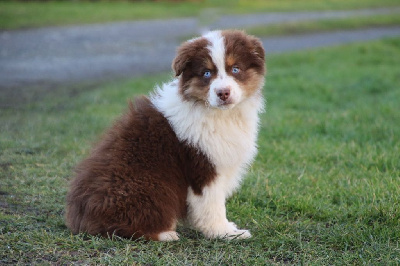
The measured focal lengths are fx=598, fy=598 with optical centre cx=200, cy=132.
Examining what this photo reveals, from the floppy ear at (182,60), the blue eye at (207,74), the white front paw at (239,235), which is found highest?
the floppy ear at (182,60)

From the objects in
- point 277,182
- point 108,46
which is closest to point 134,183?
point 277,182

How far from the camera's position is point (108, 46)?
16859mm

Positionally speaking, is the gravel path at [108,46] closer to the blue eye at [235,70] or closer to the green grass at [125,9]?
the green grass at [125,9]

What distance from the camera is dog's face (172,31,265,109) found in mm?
4633

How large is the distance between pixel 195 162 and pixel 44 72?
9245 mm

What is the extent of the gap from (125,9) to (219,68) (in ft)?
65.3

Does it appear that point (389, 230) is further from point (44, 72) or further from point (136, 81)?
point (44, 72)

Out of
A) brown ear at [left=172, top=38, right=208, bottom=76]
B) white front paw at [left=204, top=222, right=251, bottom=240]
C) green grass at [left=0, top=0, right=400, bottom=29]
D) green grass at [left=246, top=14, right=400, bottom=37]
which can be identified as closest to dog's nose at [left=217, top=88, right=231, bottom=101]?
brown ear at [left=172, top=38, right=208, bottom=76]

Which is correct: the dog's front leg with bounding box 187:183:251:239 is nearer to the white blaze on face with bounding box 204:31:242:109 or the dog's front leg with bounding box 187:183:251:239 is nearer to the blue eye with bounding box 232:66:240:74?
the white blaze on face with bounding box 204:31:242:109

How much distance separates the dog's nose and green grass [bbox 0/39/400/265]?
44.9 inches

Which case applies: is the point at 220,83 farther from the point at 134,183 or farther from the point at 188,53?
the point at 134,183

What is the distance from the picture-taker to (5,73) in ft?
42.3

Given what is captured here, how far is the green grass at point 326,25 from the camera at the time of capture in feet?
64.4

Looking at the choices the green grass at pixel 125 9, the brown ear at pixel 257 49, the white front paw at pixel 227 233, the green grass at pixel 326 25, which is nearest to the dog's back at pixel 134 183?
the white front paw at pixel 227 233
